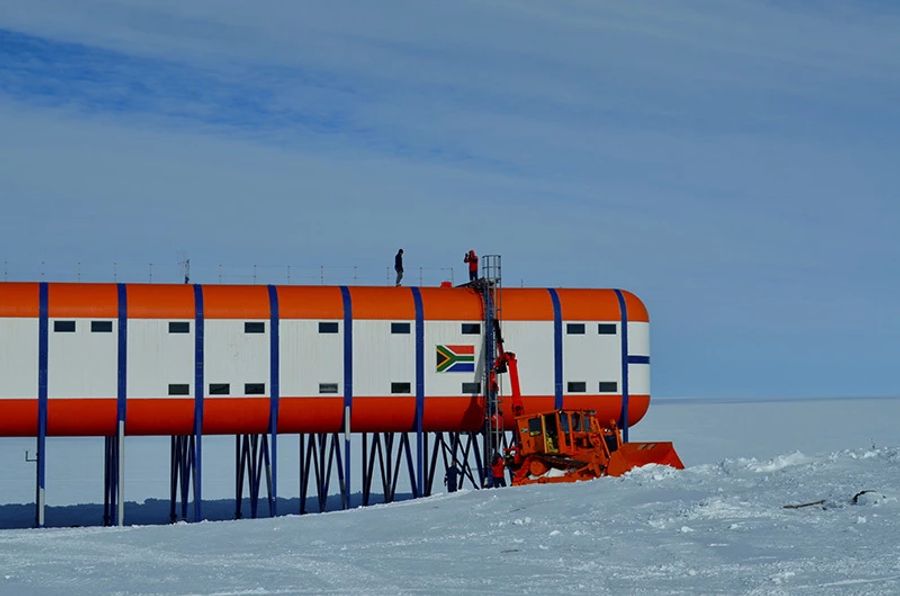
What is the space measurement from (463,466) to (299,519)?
52.9ft

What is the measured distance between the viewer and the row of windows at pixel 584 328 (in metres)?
52.1

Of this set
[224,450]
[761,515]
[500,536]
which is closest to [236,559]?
[500,536]

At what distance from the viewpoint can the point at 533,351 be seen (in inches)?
2032

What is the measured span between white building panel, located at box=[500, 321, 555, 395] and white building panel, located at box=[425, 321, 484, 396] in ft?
3.92

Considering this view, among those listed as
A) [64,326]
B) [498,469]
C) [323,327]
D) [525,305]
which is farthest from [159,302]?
[525,305]

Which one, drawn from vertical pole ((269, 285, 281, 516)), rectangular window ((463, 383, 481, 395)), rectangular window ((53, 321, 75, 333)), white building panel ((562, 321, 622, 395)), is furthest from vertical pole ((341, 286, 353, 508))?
rectangular window ((53, 321, 75, 333))

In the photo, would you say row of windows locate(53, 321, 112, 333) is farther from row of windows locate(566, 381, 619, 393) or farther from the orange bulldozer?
row of windows locate(566, 381, 619, 393)

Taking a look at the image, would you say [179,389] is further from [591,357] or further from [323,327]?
[591,357]

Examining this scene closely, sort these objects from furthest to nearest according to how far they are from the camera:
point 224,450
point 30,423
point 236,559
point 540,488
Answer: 1. point 224,450
2. point 30,423
3. point 540,488
4. point 236,559

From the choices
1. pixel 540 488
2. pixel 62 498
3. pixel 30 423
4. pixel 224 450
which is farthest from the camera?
pixel 224 450

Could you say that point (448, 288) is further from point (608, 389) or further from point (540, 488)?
point (540, 488)

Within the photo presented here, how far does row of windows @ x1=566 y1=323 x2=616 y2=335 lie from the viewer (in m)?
52.1

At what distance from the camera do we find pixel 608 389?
52.4m

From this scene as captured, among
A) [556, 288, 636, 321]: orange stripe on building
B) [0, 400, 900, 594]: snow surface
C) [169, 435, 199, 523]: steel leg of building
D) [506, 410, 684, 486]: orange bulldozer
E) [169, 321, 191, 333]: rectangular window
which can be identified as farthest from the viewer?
[556, 288, 636, 321]: orange stripe on building
